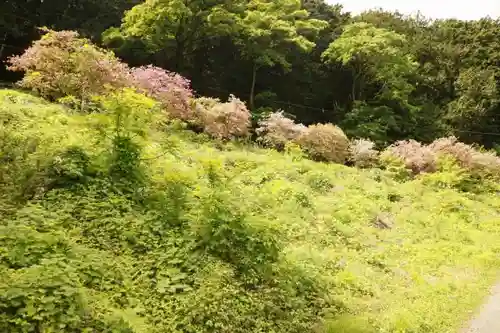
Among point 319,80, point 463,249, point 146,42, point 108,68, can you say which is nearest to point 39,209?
point 108,68

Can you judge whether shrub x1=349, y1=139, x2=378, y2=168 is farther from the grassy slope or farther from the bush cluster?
the grassy slope

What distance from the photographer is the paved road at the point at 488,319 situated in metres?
7.70

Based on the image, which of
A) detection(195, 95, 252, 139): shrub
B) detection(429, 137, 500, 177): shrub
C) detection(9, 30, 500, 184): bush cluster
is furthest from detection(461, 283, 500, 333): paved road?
detection(429, 137, 500, 177): shrub

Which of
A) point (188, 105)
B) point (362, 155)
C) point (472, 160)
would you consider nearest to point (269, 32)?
point (362, 155)

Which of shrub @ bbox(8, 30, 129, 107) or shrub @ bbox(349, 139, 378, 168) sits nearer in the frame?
shrub @ bbox(8, 30, 129, 107)

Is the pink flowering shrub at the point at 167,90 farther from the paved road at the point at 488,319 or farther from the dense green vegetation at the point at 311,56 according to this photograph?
the paved road at the point at 488,319

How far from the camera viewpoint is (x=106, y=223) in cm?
660

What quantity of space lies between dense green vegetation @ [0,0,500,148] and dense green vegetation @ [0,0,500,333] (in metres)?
0.18

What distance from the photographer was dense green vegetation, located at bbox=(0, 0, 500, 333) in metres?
5.62

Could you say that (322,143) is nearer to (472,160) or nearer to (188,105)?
(188,105)

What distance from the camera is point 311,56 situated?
32.5 meters

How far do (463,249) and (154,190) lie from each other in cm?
857

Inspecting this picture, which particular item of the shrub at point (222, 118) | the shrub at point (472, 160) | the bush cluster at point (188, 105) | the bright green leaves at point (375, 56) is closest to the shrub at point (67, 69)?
the bush cluster at point (188, 105)

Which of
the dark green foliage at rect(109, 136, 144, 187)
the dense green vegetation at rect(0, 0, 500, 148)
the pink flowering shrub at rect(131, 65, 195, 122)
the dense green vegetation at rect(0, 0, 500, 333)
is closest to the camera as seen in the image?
the dense green vegetation at rect(0, 0, 500, 333)
